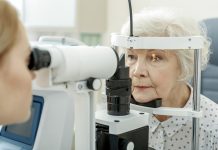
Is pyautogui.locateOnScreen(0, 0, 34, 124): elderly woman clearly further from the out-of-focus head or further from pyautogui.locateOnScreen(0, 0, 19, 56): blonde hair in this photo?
the out-of-focus head

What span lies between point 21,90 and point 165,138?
3.11 ft

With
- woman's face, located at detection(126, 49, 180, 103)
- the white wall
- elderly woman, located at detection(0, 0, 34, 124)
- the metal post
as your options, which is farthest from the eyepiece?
the white wall

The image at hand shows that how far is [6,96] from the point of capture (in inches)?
24.7

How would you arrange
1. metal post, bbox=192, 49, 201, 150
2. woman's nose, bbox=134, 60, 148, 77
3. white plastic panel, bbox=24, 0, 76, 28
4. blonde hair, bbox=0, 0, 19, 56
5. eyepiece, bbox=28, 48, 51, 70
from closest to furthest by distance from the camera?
blonde hair, bbox=0, 0, 19, 56
eyepiece, bbox=28, 48, 51, 70
metal post, bbox=192, 49, 201, 150
woman's nose, bbox=134, 60, 148, 77
white plastic panel, bbox=24, 0, 76, 28

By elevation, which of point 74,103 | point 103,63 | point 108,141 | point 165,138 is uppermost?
point 103,63

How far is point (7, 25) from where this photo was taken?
587 millimetres

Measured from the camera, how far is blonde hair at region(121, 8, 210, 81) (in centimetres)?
140

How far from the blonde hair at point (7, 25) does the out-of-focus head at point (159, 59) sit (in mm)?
778

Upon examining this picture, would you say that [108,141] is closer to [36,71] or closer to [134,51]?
[36,71]

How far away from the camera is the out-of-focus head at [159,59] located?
1374 mm

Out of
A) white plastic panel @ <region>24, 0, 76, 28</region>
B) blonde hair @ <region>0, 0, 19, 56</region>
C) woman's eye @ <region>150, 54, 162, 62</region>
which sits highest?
white plastic panel @ <region>24, 0, 76, 28</region>

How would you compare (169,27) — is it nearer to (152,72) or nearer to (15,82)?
(152,72)

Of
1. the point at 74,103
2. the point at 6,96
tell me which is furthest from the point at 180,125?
the point at 6,96

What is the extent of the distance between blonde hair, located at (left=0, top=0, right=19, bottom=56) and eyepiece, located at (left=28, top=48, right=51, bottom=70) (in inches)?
3.1
